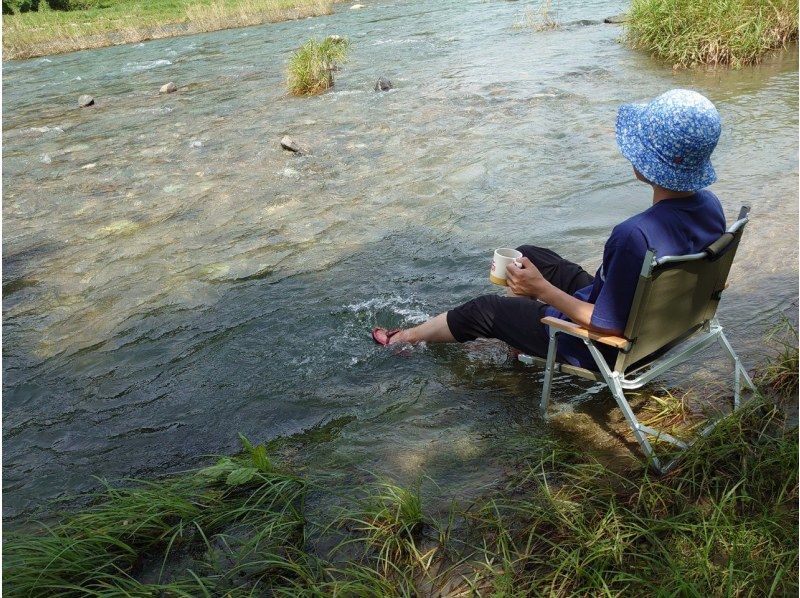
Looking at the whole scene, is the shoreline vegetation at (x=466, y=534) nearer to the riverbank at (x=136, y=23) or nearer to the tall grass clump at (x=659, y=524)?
the tall grass clump at (x=659, y=524)

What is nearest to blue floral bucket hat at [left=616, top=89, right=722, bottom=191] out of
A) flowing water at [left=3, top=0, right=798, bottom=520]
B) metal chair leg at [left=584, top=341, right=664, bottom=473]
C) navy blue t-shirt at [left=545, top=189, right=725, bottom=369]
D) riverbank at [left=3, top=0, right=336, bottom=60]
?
navy blue t-shirt at [left=545, top=189, right=725, bottom=369]

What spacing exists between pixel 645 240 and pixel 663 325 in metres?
0.44

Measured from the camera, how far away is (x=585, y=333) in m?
3.03

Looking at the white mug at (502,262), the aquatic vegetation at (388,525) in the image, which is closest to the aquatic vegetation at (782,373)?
the white mug at (502,262)

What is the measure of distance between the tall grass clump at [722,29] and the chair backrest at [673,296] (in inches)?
375

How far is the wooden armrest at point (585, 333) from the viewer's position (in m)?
2.89

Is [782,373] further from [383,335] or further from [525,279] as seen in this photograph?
[383,335]

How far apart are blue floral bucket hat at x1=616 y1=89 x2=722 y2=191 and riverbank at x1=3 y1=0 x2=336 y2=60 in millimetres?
24835

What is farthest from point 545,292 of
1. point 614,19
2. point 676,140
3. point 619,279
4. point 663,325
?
point 614,19

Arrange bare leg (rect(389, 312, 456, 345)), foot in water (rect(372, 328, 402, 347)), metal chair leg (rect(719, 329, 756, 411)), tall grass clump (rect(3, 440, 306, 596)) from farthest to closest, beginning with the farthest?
1. foot in water (rect(372, 328, 402, 347))
2. bare leg (rect(389, 312, 456, 345))
3. metal chair leg (rect(719, 329, 756, 411))
4. tall grass clump (rect(3, 440, 306, 596))

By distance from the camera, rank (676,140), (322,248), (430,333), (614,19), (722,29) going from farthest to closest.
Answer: (614,19)
(722,29)
(322,248)
(430,333)
(676,140)

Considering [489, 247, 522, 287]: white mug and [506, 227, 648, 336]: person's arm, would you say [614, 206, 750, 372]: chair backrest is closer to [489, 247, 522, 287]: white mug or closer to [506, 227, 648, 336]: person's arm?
[506, 227, 648, 336]: person's arm

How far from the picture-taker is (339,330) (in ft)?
16.1

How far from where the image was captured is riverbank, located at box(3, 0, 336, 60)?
933 inches
